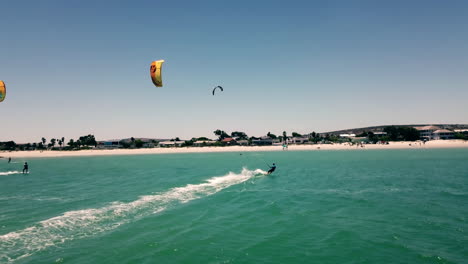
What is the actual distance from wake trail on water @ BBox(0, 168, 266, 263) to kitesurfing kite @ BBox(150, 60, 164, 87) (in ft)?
30.0

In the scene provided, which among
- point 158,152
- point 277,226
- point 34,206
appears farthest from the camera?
point 158,152

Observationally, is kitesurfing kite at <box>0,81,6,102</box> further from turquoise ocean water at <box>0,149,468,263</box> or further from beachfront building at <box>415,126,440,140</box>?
beachfront building at <box>415,126,440,140</box>

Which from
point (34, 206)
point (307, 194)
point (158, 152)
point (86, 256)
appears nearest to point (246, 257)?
point (86, 256)

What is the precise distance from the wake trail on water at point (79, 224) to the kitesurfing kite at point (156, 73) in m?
9.15

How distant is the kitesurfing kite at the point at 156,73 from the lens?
66.4 feet

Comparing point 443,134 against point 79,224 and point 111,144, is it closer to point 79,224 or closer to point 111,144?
point 79,224

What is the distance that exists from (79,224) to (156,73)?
36.0 feet

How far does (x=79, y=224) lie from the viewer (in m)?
16.6

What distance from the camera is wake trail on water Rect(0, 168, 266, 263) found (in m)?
13.1

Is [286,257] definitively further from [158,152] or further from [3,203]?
[158,152]

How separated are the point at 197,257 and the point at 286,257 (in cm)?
374

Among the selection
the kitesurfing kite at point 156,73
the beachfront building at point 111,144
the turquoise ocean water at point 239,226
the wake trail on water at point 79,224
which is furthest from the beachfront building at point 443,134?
the beachfront building at point 111,144

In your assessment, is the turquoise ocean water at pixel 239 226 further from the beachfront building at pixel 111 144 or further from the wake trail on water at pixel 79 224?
the beachfront building at pixel 111 144

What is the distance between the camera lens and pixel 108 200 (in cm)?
2345
